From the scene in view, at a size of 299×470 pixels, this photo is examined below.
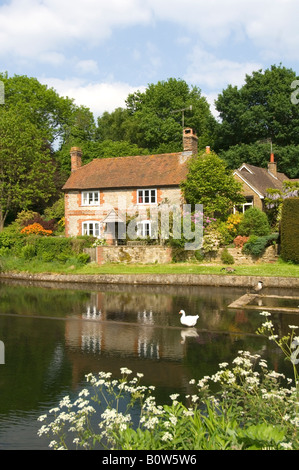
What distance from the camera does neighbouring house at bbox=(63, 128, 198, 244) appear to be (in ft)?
115

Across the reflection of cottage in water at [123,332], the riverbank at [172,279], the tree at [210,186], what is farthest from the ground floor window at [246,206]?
the reflection of cottage in water at [123,332]

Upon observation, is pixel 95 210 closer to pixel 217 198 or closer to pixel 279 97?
pixel 217 198

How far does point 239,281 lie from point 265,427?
20399 mm

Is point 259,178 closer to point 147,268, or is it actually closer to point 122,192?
point 122,192

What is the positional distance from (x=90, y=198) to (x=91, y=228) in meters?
2.50

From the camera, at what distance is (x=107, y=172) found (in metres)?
37.9

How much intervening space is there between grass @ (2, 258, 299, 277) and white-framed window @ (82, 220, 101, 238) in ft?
19.8

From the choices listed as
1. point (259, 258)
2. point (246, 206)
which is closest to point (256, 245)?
point (259, 258)

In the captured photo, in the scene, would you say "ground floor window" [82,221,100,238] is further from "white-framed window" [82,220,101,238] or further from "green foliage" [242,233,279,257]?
"green foliage" [242,233,279,257]

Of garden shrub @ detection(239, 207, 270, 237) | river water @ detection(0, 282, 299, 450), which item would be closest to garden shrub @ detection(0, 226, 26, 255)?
river water @ detection(0, 282, 299, 450)

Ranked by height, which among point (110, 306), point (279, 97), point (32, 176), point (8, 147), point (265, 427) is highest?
point (279, 97)

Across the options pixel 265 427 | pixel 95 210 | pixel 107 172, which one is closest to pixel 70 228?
Answer: pixel 95 210

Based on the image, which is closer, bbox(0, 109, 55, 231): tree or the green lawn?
the green lawn

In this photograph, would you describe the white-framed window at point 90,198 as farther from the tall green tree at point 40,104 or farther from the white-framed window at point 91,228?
the tall green tree at point 40,104
